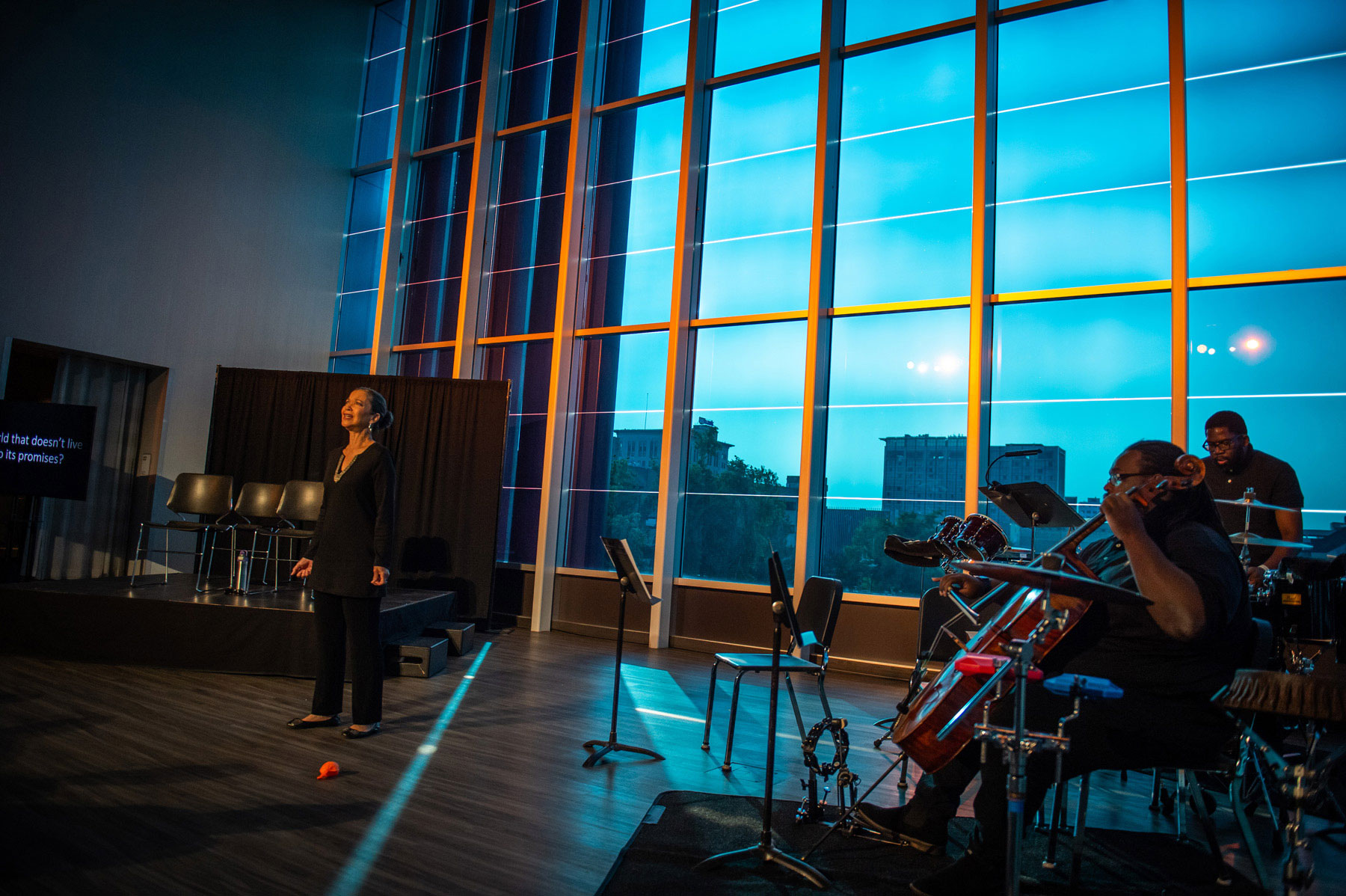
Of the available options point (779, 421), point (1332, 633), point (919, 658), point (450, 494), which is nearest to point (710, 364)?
point (779, 421)

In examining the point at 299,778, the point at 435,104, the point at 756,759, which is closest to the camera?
the point at 299,778

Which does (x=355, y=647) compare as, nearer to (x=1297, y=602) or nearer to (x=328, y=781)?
(x=328, y=781)

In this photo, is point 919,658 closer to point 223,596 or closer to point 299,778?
point 299,778

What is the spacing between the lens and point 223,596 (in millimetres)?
5148

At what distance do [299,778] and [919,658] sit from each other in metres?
2.59

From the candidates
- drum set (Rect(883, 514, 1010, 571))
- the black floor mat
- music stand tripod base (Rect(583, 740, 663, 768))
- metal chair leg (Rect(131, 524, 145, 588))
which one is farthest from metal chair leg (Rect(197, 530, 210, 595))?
drum set (Rect(883, 514, 1010, 571))

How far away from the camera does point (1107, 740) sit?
79.7 inches

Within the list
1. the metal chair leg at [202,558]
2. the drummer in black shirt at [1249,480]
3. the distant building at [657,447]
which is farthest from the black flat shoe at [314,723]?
the drummer in black shirt at [1249,480]

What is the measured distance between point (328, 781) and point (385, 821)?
1.62 feet

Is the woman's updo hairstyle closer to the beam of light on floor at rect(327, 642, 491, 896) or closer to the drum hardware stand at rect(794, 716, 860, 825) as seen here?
the beam of light on floor at rect(327, 642, 491, 896)

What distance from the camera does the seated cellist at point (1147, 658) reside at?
1963mm

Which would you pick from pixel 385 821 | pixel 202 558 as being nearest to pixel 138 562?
pixel 202 558

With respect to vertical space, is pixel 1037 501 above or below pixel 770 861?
above

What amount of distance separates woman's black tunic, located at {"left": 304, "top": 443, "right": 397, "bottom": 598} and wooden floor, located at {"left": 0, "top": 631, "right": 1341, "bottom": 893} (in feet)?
2.22
